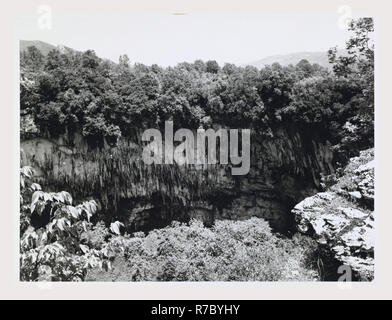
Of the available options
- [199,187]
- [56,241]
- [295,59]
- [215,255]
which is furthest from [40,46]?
[56,241]

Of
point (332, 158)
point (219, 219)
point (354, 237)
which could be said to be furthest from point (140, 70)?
point (354, 237)

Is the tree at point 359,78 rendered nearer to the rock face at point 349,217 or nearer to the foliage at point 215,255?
the rock face at point 349,217

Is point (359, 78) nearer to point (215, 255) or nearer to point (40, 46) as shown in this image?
point (215, 255)

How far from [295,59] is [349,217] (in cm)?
429

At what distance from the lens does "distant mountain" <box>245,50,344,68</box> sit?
41.1 ft

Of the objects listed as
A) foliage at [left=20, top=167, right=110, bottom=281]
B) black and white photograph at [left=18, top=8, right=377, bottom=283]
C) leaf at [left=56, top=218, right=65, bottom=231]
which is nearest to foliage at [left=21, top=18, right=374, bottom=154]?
black and white photograph at [left=18, top=8, right=377, bottom=283]

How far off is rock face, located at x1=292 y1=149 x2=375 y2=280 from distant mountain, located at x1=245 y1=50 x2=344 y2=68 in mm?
2664

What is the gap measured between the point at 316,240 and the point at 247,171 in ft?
9.74

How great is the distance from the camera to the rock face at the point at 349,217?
35.5 feet

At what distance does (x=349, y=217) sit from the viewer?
11305 mm

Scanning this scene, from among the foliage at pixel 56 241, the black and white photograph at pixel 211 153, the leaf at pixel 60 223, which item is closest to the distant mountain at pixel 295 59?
the black and white photograph at pixel 211 153

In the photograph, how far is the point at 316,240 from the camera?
1173 cm

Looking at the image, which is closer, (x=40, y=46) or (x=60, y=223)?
(x=60, y=223)

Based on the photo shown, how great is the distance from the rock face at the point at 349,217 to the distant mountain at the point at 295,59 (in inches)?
105
